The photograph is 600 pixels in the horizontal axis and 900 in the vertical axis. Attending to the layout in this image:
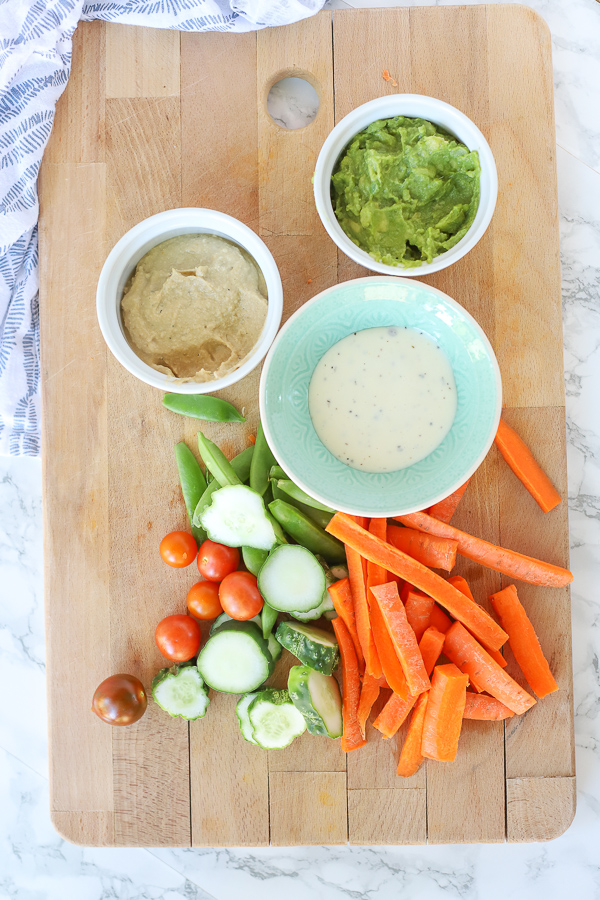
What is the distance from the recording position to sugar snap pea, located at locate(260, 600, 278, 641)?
1965 mm

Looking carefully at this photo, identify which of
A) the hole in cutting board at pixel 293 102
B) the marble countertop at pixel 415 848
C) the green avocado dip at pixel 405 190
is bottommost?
the marble countertop at pixel 415 848

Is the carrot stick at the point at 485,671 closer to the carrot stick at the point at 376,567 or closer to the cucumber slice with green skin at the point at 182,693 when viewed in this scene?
the carrot stick at the point at 376,567

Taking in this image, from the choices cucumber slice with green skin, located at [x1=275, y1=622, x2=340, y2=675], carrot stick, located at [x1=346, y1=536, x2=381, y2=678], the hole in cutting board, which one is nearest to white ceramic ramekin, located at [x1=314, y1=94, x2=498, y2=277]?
the hole in cutting board

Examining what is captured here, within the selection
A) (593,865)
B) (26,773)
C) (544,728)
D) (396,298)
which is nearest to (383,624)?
(544,728)

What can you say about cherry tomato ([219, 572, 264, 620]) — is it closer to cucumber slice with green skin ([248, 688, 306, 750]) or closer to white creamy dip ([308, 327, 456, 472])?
cucumber slice with green skin ([248, 688, 306, 750])

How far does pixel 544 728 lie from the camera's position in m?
2.01

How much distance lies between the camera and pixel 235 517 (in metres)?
1.91

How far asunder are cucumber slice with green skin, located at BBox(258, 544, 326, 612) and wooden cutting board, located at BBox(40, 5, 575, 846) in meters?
0.24

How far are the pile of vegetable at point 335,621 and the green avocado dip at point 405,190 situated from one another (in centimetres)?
58

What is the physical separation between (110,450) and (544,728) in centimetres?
151

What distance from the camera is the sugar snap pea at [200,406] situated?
1.95m

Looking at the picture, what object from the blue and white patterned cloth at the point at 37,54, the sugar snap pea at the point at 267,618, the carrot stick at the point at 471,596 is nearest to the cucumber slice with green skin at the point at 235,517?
the sugar snap pea at the point at 267,618

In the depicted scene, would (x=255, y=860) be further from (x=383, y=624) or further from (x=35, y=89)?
(x=35, y=89)

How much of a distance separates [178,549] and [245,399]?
0.48 m
